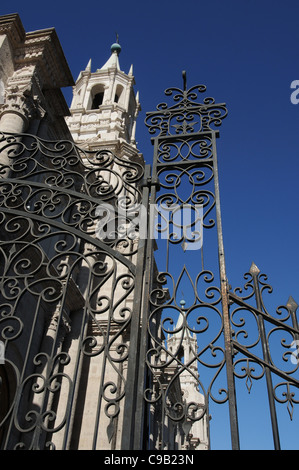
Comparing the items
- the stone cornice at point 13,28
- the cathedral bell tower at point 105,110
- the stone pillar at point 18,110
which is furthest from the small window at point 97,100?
the stone pillar at point 18,110

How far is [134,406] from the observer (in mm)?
3242

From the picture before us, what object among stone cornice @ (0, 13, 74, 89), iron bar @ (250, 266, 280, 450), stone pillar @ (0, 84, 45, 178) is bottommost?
iron bar @ (250, 266, 280, 450)

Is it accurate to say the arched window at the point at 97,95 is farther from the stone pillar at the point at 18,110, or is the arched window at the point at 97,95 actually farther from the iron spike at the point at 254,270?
the iron spike at the point at 254,270

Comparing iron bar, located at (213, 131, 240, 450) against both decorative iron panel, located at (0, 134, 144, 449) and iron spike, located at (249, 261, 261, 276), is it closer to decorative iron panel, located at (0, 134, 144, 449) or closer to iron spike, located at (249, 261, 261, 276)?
iron spike, located at (249, 261, 261, 276)

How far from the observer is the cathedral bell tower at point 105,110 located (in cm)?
2164

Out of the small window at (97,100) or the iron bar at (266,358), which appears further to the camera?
the small window at (97,100)

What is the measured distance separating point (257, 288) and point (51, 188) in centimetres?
251

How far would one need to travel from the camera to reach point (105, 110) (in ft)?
81.6

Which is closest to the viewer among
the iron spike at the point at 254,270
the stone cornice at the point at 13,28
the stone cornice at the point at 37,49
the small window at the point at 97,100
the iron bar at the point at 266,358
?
the iron bar at the point at 266,358

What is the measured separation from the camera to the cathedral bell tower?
2164 cm

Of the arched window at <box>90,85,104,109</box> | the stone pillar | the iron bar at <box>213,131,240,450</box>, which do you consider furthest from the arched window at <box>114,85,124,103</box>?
the iron bar at <box>213,131,240,450</box>

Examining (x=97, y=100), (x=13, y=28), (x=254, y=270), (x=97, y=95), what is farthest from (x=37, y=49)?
(x=97, y=95)

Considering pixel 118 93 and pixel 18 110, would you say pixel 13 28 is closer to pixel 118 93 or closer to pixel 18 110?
pixel 18 110

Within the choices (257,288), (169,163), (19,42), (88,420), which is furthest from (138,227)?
(88,420)
